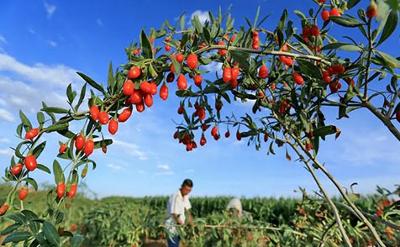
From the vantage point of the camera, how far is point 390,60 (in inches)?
49.2

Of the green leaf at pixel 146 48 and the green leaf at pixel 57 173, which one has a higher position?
the green leaf at pixel 146 48

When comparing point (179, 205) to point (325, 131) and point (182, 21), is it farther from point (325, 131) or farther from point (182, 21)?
point (325, 131)

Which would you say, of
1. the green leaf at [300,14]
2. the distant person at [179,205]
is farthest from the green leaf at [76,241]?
the distant person at [179,205]

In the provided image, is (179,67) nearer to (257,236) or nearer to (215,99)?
(215,99)

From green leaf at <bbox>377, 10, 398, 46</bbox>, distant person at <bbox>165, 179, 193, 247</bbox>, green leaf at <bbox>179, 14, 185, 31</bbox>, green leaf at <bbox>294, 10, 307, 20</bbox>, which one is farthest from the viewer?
distant person at <bbox>165, 179, 193, 247</bbox>

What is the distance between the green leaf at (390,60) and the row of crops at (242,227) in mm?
701

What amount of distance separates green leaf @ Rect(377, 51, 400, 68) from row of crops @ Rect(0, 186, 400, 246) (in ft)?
2.30

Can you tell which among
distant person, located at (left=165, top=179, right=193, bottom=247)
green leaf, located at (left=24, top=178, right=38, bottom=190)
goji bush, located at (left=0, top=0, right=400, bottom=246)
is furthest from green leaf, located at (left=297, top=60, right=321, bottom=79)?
distant person, located at (left=165, top=179, right=193, bottom=247)

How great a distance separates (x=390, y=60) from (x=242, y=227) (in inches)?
128

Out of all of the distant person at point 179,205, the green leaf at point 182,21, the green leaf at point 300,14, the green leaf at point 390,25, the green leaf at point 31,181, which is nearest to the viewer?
the green leaf at point 390,25

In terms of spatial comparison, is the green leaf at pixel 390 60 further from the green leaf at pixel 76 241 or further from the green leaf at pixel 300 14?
the green leaf at pixel 76 241

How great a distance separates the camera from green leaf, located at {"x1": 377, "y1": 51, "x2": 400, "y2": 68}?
1.24 meters

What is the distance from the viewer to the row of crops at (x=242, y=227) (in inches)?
105

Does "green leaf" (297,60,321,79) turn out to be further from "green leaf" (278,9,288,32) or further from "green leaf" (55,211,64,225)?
"green leaf" (55,211,64,225)
